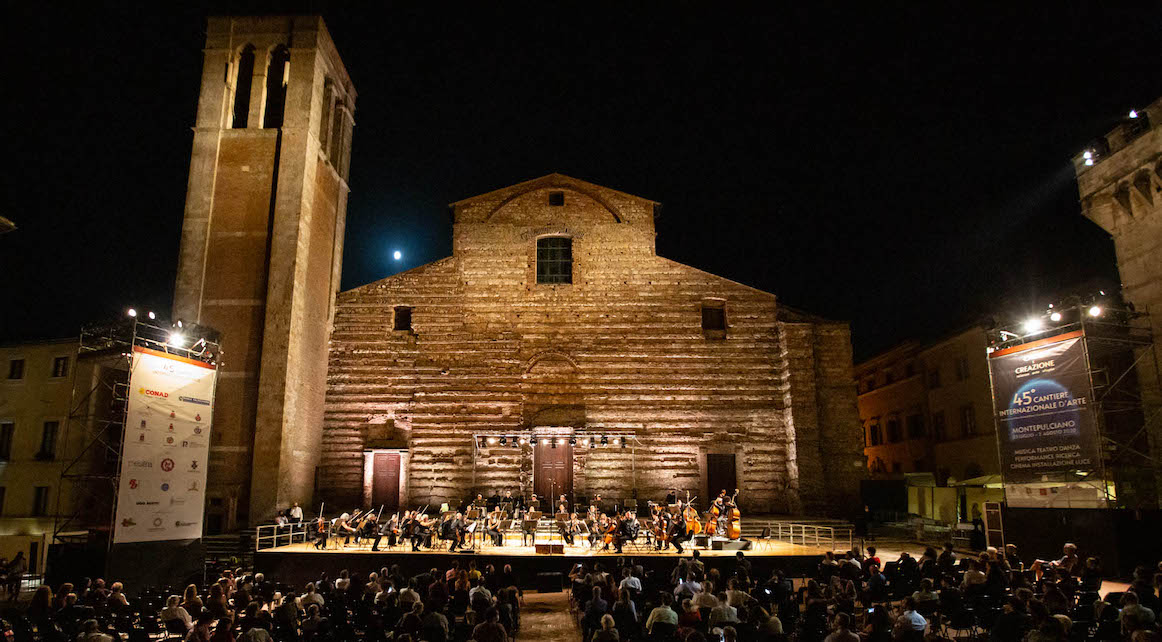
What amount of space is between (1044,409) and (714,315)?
→ 34.2 feet

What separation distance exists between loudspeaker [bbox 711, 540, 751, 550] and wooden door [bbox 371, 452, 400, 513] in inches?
416

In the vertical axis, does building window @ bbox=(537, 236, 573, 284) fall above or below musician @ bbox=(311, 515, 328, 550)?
above

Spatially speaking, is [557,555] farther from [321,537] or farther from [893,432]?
[893,432]

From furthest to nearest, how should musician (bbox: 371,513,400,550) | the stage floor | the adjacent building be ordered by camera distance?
the adjacent building < musician (bbox: 371,513,400,550) < the stage floor

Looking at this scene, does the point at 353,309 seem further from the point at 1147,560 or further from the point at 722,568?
the point at 1147,560

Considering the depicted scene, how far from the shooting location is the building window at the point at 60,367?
2464 cm

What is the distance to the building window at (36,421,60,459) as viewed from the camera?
24219 mm

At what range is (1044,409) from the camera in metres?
15.6

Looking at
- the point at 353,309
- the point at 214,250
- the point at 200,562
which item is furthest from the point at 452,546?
the point at 214,250

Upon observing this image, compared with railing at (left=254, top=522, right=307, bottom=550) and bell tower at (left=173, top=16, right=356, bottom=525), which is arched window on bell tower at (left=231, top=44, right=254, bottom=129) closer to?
bell tower at (left=173, top=16, right=356, bottom=525)

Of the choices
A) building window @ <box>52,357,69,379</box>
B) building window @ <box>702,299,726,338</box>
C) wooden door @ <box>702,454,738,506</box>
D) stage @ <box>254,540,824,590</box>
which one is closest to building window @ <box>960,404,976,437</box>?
wooden door @ <box>702,454,738,506</box>

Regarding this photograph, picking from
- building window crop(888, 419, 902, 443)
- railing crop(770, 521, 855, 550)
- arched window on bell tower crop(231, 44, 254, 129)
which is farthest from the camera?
building window crop(888, 419, 902, 443)

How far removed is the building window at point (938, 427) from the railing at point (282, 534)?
23.3 m

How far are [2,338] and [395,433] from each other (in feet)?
51.2
